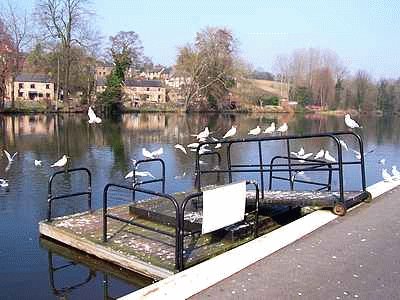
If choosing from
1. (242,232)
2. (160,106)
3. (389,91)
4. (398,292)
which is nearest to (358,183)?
(242,232)

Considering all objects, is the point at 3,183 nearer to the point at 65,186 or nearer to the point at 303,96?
the point at 65,186

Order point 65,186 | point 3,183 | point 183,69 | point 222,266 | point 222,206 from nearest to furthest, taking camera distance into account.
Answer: point 222,266 → point 222,206 → point 3,183 → point 65,186 → point 183,69

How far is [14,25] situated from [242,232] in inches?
1994

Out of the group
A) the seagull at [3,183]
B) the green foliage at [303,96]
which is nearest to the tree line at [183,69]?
the green foliage at [303,96]

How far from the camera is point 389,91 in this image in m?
89.2

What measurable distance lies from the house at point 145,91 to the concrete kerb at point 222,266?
66384 mm

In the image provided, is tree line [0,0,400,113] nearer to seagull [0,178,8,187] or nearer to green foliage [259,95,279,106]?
green foliage [259,95,279,106]

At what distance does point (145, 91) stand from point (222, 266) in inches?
3130

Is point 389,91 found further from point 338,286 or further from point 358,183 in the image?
point 338,286

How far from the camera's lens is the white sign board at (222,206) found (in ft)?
17.9

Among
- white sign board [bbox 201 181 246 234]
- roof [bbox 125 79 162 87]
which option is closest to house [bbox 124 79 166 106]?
roof [bbox 125 79 162 87]

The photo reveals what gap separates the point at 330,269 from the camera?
474cm

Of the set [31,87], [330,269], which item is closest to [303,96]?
[31,87]

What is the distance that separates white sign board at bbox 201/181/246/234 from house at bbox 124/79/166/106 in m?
66.2
